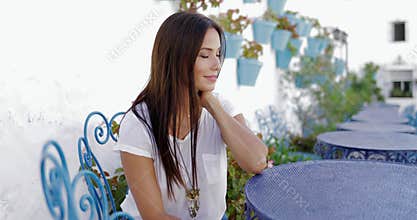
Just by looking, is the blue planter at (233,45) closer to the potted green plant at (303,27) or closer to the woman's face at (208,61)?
the woman's face at (208,61)

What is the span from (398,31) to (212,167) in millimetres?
11050

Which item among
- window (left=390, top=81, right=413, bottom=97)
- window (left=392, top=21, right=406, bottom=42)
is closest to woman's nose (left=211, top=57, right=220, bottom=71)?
window (left=392, top=21, right=406, bottom=42)

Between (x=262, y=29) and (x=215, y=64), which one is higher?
(x=262, y=29)

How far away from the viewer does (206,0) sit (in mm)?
2729

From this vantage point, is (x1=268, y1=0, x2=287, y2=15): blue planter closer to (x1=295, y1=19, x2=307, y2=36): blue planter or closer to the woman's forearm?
(x1=295, y1=19, x2=307, y2=36): blue planter

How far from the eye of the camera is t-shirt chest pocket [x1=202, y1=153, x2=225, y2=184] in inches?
56.9

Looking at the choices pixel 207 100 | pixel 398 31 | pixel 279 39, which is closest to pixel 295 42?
pixel 279 39

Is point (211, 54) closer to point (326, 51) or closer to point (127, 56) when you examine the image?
point (127, 56)

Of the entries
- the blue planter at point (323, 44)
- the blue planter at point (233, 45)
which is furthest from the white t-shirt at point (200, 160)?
the blue planter at point (323, 44)

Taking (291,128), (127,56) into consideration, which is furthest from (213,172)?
(291,128)

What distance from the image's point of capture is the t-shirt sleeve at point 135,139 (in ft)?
4.24

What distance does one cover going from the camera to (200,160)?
1.45m

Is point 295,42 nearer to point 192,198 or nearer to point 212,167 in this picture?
point 212,167

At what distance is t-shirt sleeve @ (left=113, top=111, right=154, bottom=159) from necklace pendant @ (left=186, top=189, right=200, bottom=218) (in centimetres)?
20
